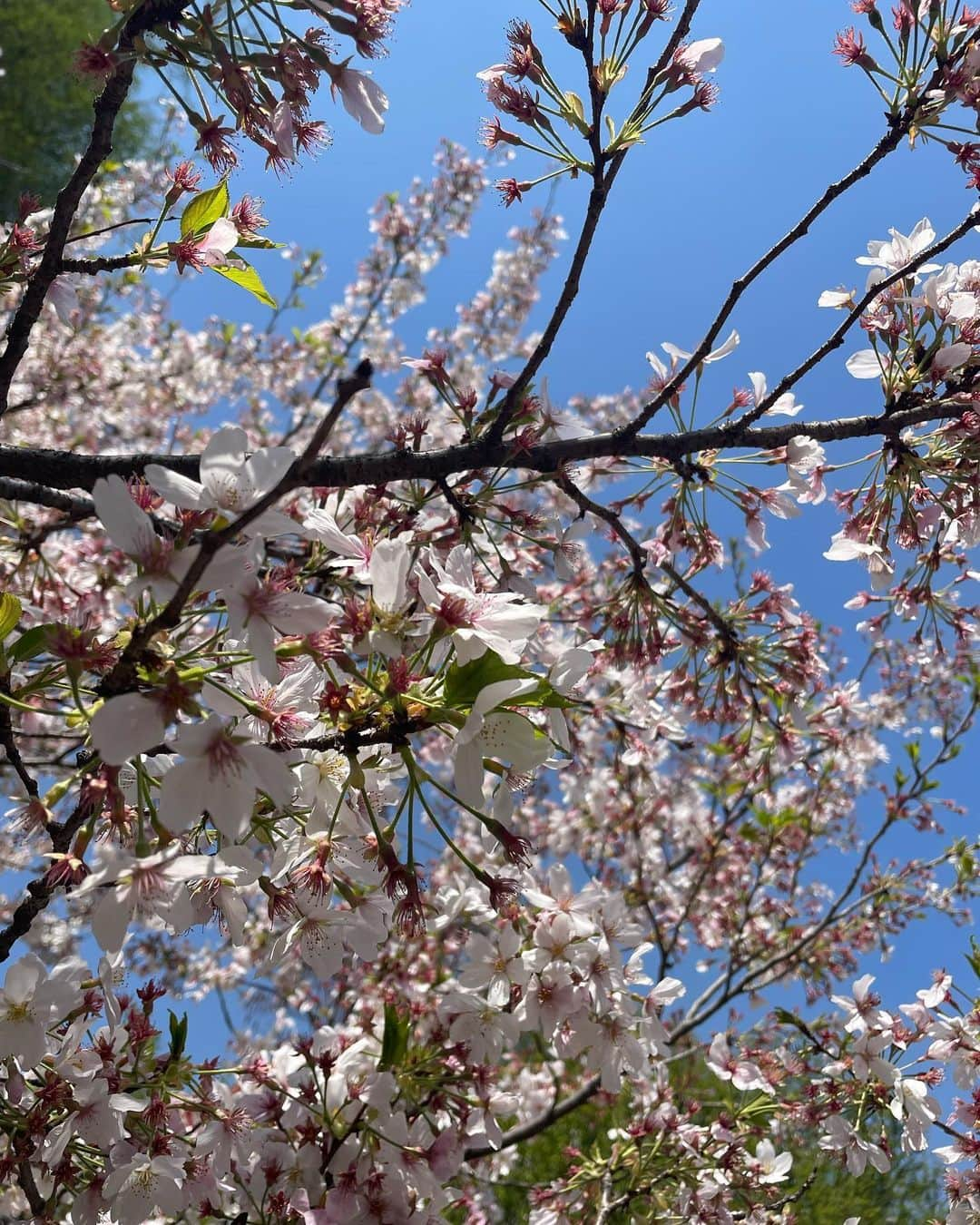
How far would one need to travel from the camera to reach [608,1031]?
2000 millimetres

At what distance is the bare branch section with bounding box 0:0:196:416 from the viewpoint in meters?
1.32

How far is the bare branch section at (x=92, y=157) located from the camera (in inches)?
52.1

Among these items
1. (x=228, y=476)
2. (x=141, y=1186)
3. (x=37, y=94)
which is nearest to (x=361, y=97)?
(x=228, y=476)

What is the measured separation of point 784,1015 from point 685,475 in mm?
1814

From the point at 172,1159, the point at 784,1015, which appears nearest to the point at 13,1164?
the point at 172,1159

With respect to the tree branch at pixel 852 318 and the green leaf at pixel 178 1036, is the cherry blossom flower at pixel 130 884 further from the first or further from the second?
the tree branch at pixel 852 318

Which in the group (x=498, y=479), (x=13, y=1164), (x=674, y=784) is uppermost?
(x=674, y=784)

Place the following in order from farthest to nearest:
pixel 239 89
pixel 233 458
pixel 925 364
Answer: pixel 925 364 < pixel 239 89 < pixel 233 458

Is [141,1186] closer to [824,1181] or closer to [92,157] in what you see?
[92,157]

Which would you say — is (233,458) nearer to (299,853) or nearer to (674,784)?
(299,853)

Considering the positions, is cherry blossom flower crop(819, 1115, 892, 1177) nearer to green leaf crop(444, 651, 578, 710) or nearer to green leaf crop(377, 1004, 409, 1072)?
green leaf crop(377, 1004, 409, 1072)

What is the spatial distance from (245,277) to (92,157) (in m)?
0.33

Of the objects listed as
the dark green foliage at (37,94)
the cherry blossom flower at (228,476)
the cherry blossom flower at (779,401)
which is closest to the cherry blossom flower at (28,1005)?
the cherry blossom flower at (228,476)

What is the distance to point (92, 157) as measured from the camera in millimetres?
1373
